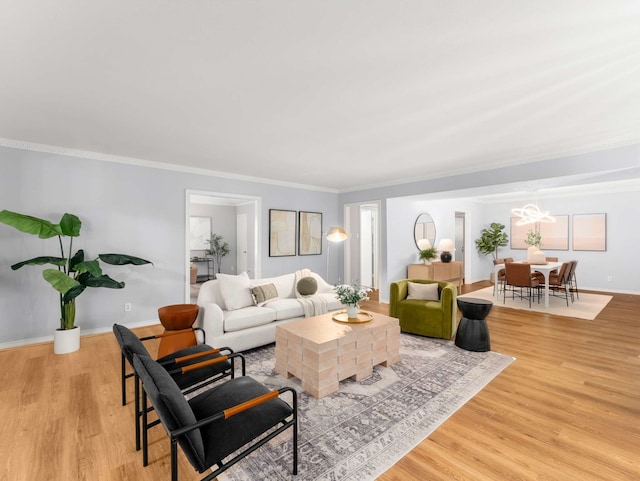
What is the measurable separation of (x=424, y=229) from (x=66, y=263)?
6.76 metres

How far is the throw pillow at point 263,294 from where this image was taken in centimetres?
397

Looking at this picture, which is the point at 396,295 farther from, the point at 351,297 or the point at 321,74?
the point at 321,74

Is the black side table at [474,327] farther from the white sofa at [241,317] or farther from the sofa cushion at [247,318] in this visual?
the sofa cushion at [247,318]

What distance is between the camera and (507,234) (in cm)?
904

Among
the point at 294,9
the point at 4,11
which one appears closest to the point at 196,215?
the point at 4,11

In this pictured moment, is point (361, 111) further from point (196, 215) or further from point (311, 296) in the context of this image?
point (196, 215)

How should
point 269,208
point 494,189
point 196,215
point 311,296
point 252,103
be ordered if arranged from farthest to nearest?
point 196,215, point 269,208, point 494,189, point 311,296, point 252,103

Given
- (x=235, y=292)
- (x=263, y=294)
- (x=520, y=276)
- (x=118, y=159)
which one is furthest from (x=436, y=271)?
(x=118, y=159)

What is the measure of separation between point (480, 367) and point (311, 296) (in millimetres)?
2311

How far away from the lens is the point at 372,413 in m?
2.35

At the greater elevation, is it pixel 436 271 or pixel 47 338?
pixel 436 271

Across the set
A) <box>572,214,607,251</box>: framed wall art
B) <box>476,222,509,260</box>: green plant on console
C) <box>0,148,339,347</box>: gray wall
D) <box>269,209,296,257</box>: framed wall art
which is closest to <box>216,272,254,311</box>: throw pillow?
<box>0,148,339,347</box>: gray wall

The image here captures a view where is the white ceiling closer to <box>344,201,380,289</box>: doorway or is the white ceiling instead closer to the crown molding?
the crown molding

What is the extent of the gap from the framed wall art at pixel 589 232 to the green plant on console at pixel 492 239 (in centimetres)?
160
